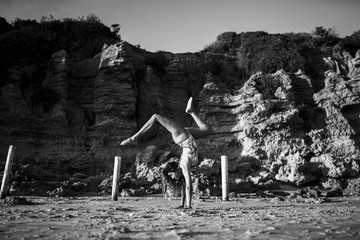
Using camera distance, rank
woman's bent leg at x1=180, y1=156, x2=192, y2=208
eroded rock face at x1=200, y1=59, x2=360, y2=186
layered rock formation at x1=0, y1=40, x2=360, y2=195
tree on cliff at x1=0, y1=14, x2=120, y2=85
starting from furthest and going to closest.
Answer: tree on cliff at x1=0, y1=14, x2=120, y2=85
eroded rock face at x1=200, y1=59, x2=360, y2=186
layered rock formation at x1=0, y1=40, x2=360, y2=195
woman's bent leg at x1=180, y1=156, x2=192, y2=208

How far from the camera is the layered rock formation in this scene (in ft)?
54.9

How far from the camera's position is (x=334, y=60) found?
23.7 metres

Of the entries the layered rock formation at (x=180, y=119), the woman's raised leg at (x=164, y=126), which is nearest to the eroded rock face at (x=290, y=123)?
the layered rock formation at (x=180, y=119)

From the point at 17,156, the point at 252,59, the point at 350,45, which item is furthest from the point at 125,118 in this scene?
the point at 350,45

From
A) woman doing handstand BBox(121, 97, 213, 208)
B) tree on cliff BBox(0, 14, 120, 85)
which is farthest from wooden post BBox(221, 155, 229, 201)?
tree on cliff BBox(0, 14, 120, 85)

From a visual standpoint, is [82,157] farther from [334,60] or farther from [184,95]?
[334,60]

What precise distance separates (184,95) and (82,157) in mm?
9526

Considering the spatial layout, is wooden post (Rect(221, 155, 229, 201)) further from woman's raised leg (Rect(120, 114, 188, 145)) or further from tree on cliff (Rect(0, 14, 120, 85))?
tree on cliff (Rect(0, 14, 120, 85))

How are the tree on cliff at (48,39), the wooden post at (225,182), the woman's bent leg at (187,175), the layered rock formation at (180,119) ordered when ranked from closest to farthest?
1. the woman's bent leg at (187,175)
2. the wooden post at (225,182)
3. the layered rock formation at (180,119)
4. the tree on cliff at (48,39)

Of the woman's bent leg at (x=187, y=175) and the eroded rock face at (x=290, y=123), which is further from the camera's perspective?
the eroded rock face at (x=290, y=123)

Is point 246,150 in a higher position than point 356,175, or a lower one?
higher

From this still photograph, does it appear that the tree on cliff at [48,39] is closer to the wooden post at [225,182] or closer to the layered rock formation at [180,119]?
the layered rock formation at [180,119]

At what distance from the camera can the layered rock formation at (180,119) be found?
16719 millimetres

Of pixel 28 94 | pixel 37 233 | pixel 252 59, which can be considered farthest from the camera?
pixel 252 59
